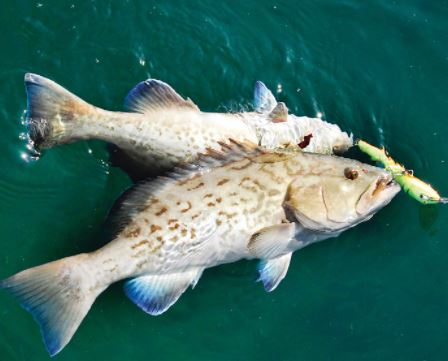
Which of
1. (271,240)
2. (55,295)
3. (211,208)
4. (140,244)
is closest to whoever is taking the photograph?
(55,295)

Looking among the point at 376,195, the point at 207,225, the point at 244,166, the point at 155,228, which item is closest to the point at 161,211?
the point at 155,228

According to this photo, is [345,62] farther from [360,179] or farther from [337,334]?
[337,334]

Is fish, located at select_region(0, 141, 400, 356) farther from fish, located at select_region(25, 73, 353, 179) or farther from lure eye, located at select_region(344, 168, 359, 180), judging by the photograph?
fish, located at select_region(25, 73, 353, 179)

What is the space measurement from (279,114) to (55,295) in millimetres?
2627

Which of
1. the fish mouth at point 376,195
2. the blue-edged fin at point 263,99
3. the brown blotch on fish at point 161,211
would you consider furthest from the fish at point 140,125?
the fish mouth at point 376,195

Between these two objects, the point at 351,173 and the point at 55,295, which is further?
the point at 351,173

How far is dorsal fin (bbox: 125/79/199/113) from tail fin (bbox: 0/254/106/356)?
1549 millimetres

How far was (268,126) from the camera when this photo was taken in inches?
240

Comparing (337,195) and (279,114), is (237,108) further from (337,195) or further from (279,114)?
(337,195)

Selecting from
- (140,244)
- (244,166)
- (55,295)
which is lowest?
(55,295)

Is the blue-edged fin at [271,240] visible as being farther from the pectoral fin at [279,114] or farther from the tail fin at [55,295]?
the tail fin at [55,295]

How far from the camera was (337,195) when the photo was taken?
541cm

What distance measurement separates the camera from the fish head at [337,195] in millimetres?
5355

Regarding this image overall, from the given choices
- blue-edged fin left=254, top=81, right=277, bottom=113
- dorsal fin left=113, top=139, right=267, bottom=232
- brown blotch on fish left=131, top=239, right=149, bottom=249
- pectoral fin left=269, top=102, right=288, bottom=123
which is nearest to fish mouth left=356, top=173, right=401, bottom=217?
dorsal fin left=113, top=139, right=267, bottom=232
